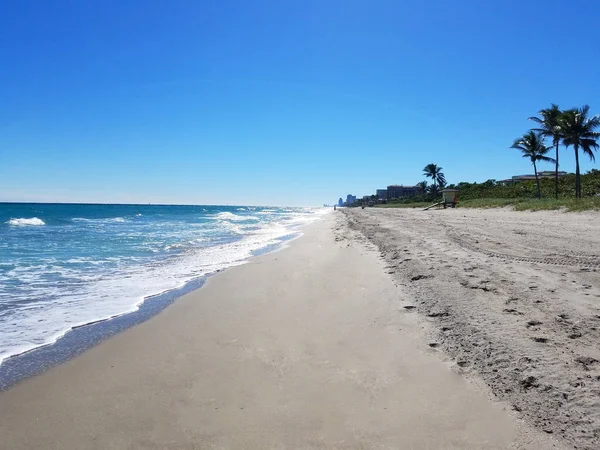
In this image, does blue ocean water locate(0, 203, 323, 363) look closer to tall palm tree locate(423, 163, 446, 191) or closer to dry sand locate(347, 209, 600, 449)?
dry sand locate(347, 209, 600, 449)

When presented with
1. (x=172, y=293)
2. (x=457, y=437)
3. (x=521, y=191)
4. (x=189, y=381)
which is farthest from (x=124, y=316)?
(x=521, y=191)

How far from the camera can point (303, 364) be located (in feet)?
11.9

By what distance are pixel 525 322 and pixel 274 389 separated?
2873mm

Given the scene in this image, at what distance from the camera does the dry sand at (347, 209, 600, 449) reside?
2.63 meters

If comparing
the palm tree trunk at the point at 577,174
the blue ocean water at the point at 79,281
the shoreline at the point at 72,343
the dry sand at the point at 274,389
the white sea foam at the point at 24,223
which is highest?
the palm tree trunk at the point at 577,174

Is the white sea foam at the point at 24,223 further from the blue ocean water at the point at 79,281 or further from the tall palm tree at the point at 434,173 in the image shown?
the tall palm tree at the point at 434,173

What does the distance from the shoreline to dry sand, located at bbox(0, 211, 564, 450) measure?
17 cm

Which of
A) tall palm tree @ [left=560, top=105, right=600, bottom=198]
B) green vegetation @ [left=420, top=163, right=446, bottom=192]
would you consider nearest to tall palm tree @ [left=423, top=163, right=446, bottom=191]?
green vegetation @ [left=420, top=163, right=446, bottom=192]

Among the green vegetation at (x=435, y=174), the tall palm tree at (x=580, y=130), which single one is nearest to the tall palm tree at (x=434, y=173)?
the green vegetation at (x=435, y=174)

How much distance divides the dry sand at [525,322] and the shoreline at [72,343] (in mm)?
3985

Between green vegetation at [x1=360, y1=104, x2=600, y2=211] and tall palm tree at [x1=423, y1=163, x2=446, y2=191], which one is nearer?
green vegetation at [x1=360, y1=104, x2=600, y2=211]

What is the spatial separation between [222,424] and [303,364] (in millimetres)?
1143

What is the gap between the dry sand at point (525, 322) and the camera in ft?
8.62

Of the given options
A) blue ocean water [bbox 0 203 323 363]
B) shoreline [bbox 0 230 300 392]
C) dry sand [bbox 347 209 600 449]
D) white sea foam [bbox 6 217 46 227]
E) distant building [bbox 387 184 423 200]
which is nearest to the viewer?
dry sand [bbox 347 209 600 449]
